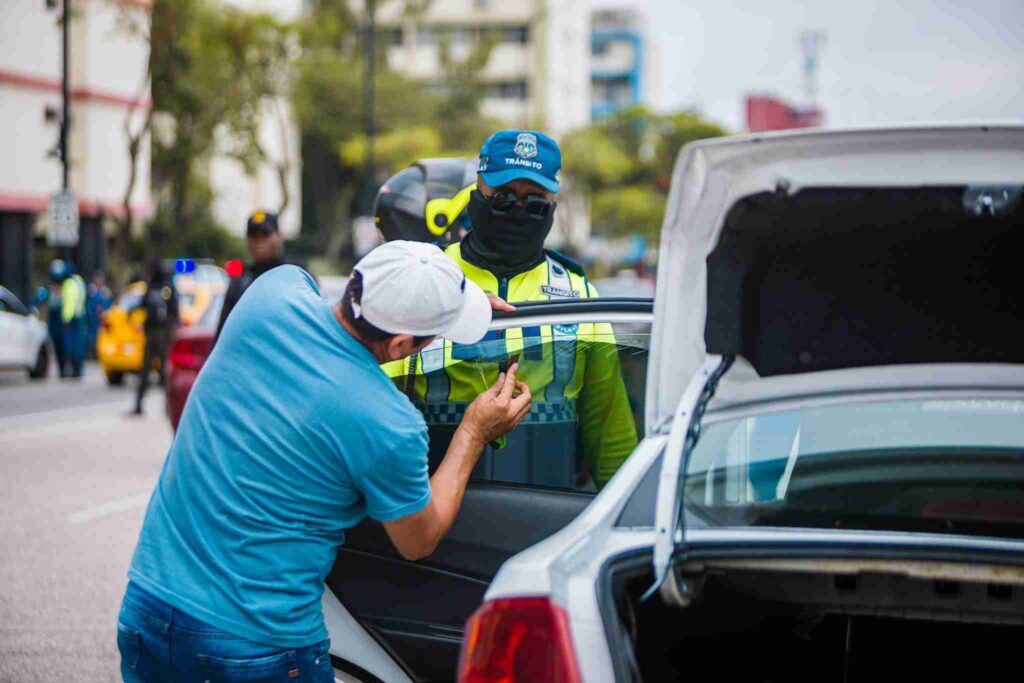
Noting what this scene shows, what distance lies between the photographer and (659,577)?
263cm

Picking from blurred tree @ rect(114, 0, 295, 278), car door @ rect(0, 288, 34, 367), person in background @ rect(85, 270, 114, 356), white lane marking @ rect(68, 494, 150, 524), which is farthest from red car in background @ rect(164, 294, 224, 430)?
blurred tree @ rect(114, 0, 295, 278)

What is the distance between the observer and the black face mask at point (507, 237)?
4.24 m

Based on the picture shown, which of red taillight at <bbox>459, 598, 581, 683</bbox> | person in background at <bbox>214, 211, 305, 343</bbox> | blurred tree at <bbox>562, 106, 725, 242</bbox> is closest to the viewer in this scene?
red taillight at <bbox>459, 598, 581, 683</bbox>

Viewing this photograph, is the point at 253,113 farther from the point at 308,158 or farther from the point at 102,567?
the point at 102,567

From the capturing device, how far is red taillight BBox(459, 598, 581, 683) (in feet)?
8.21

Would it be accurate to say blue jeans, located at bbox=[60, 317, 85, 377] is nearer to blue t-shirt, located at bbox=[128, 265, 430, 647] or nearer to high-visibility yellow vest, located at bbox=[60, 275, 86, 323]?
high-visibility yellow vest, located at bbox=[60, 275, 86, 323]

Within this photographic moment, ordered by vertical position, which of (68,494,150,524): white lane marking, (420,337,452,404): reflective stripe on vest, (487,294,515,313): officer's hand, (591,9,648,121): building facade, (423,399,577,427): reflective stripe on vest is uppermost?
(591,9,648,121): building facade

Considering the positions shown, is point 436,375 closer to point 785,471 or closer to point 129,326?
point 785,471

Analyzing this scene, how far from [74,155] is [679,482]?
122 ft

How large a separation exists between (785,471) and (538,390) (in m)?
0.81

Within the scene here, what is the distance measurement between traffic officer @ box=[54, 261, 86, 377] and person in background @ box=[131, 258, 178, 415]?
5.57m

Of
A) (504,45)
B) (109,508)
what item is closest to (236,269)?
(109,508)

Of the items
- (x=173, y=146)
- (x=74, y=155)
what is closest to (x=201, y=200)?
(x=173, y=146)

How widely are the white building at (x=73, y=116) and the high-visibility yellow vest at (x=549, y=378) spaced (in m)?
30.2
